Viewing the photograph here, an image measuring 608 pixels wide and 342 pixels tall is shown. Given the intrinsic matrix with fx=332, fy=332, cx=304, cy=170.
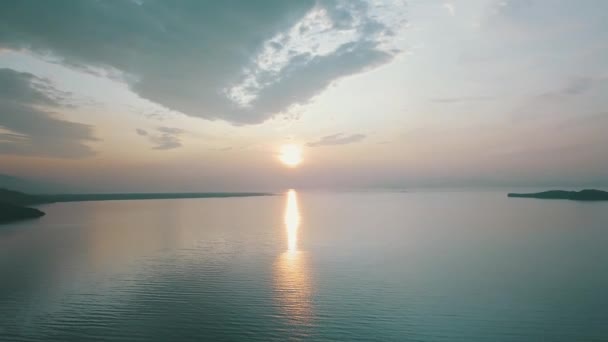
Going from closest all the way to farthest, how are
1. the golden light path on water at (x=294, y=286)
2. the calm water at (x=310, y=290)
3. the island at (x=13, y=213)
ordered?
the calm water at (x=310, y=290) < the golden light path on water at (x=294, y=286) < the island at (x=13, y=213)

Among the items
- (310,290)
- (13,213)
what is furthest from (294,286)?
(13,213)

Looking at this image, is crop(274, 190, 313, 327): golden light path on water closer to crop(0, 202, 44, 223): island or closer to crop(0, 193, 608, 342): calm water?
crop(0, 193, 608, 342): calm water

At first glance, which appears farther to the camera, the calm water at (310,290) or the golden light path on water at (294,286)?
the golden light path on water at (294,286)

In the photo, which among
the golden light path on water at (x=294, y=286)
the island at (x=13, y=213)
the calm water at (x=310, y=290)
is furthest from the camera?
the island at (x=13, y=213)

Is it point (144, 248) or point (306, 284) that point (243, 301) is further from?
point (144, 248)

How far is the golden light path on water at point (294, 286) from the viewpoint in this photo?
688 inches

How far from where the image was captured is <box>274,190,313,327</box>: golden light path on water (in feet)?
57.3

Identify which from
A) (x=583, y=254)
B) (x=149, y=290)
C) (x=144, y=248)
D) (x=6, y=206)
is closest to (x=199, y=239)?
(x=144, y=248)

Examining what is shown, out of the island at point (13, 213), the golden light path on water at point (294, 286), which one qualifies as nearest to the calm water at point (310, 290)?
the golden light path on water at point (294, 286)

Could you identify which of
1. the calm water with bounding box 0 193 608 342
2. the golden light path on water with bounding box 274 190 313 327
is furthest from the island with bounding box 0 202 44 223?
the golden light path on water with bounding box 274 190 313 327

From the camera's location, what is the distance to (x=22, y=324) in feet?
53.4

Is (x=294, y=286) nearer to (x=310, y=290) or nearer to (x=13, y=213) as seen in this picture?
(x=310, y=290)

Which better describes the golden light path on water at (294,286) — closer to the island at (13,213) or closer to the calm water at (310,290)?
the calm water at (310,290)

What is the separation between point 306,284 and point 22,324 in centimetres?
1556
